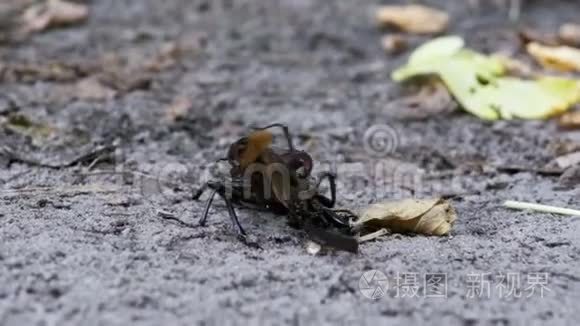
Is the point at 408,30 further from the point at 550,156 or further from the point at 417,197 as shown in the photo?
the point at 417,197

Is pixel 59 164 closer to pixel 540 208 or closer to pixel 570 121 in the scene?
pixel 540 208

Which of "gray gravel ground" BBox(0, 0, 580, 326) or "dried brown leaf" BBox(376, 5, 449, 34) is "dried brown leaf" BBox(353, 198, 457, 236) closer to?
"gray gravel ground" BBox(0, 0, 580, 326)

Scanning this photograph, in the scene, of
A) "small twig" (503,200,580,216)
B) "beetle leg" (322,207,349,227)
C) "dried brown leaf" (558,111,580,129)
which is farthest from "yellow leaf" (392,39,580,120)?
"beetle leg" (322,207,349,227)

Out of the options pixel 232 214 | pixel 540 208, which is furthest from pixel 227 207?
pixel 540 208

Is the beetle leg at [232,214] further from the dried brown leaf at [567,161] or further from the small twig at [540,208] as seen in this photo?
the dried brown leaf at [567,161]

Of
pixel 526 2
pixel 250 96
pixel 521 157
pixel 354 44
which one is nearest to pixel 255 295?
pixel 521 157

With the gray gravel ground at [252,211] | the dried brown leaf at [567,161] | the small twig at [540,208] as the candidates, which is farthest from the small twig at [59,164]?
the dried brown leaf at [567,161]
